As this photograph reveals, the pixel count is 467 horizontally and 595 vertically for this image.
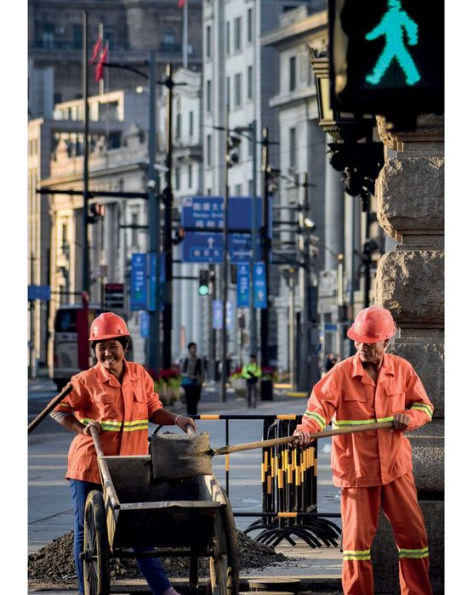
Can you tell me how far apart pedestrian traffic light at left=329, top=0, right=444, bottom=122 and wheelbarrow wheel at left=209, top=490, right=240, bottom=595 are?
3.66 m

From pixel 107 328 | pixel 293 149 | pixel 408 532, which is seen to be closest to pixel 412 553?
pixel 408 532

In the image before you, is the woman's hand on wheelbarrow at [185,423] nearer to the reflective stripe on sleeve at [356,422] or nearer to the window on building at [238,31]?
the reflective stripe on sleeve at [356,422]

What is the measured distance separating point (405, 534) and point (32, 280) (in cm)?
Result: 15067

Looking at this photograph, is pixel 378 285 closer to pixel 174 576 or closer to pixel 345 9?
pixel 174 576

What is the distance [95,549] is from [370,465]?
1.54 metres

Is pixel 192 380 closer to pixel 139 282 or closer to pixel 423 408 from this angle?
pixel 139 282

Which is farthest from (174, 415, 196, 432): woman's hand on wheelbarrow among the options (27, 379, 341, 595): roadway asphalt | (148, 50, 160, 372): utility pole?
(148, 50, 160, 372): utility pole

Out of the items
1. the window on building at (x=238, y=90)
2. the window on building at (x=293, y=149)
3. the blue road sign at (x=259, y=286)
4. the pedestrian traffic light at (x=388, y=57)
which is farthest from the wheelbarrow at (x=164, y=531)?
the window on building at (x=238, y=90)

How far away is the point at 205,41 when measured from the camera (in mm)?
130500

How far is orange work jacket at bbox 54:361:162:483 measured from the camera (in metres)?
11.4

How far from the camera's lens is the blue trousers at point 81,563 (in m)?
11.1

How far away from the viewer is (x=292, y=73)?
117m

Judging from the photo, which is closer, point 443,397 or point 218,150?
point 443,397
